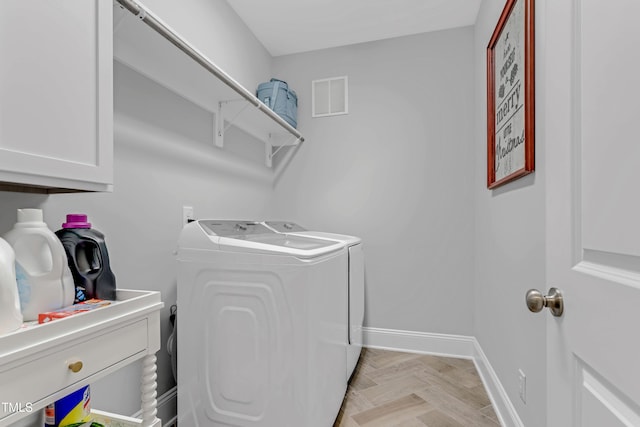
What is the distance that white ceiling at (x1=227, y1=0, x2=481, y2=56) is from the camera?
2295 mm

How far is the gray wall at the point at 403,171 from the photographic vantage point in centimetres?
256

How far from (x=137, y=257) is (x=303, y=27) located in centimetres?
210

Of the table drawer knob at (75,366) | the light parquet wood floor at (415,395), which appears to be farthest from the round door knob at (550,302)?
the light parquet wood floor at (415,395)

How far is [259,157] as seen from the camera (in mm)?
2738

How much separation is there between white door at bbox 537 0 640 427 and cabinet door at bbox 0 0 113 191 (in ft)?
3.79

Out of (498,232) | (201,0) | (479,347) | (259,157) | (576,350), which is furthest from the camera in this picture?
(259,157)

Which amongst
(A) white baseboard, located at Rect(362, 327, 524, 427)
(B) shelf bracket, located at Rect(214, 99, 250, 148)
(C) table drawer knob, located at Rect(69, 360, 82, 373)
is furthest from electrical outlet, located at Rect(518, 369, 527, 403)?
(B) shelf bracket, located at Rect(214, 99, 250, 148)

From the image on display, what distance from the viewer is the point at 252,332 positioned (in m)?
1.35

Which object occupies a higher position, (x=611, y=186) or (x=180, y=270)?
(x=611, y=186)

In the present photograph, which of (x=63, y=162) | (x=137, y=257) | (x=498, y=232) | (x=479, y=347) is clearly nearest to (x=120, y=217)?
(x=137, y=257)

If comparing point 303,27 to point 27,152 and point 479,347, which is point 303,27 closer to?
point 27,152

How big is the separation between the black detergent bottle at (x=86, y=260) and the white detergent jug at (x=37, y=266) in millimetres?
97

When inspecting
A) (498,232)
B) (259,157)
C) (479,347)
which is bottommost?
(479,347)

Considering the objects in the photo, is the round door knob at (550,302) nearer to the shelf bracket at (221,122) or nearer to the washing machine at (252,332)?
the washing machine at (252,332)
